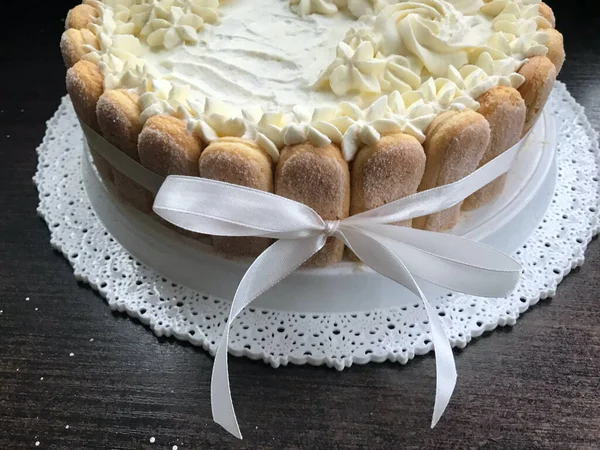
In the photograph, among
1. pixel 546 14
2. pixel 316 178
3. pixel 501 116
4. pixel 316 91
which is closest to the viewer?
pixel 316 178

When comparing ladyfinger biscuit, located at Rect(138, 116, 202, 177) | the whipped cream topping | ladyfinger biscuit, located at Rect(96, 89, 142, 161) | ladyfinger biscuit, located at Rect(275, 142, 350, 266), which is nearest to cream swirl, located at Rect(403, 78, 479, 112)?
the whipped cream topping

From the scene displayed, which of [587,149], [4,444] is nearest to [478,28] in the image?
[587,149]

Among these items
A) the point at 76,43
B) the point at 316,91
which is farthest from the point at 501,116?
the point at 76,43

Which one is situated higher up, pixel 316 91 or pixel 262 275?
pixel 316 91

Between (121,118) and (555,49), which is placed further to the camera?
(555,49)

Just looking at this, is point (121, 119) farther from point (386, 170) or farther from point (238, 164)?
point (386, 170)

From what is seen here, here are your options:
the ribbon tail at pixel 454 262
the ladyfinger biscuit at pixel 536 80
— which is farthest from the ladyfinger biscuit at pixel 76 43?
the ladyfinger biscuit at pixel 536 80

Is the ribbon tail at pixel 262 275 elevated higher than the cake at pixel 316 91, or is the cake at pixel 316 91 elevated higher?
the cake at pixel 316 91

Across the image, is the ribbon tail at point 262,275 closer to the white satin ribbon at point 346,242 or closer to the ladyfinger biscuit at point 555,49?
the white satin ribbon at point 346,242
